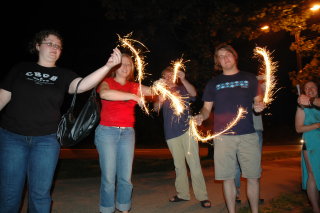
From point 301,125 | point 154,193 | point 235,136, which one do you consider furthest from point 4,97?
point 301,125

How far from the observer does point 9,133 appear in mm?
3189

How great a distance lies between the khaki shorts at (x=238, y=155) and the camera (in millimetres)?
4105

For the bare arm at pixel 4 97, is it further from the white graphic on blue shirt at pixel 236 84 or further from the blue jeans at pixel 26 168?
the white graphic on blue shirt at pixel 236 84

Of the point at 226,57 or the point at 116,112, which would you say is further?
the point at 226,57

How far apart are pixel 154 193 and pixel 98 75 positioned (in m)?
3.67

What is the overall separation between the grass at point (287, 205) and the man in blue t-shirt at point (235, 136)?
83 cm

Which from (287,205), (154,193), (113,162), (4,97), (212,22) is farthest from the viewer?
(212,22)

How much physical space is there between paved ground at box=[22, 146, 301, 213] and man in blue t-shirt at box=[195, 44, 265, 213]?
99 centimetres

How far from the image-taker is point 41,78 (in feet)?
10.8

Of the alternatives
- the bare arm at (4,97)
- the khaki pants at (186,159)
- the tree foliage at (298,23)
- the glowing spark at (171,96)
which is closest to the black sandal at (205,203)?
the khaki pants at (186,159)

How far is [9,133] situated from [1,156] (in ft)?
0.85

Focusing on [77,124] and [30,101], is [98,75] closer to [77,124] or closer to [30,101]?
[77,124]

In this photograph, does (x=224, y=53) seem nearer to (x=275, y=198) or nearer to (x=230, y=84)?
(x=230, y=84)

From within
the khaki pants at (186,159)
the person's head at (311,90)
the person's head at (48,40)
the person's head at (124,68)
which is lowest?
the khaki pants at (186,159)
